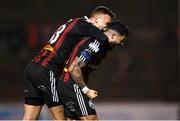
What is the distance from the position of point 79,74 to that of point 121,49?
270 inches

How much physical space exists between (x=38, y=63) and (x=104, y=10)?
854 millimetres

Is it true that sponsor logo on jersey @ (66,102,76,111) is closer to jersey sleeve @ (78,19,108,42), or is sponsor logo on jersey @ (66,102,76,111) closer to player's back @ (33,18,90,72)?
player's back @ (33,18,90,72)

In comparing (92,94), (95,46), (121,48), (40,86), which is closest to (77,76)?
(92,94)

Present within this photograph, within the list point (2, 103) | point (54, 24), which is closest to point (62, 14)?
point (54, 24)

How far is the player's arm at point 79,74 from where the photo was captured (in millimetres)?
7062

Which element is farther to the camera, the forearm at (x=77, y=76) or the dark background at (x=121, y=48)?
the dark background at (x=121, y=48)

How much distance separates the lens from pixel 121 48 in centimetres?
1384

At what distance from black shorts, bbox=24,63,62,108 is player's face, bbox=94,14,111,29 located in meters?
0.68

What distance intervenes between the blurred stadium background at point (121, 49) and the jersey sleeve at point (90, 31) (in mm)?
6180

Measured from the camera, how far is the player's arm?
23.2 ft

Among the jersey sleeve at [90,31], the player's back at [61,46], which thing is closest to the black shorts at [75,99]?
the player's back at [61,46]

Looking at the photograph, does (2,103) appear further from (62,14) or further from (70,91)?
(70,91)

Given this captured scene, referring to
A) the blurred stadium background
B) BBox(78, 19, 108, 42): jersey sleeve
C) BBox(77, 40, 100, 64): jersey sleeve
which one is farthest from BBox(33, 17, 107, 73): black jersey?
the blurred stadium background

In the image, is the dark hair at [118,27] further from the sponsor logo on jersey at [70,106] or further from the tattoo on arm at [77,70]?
the sponsor logo on jersey at [70,106]
